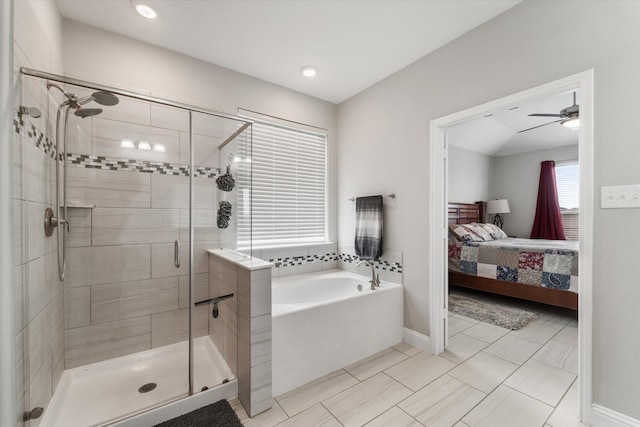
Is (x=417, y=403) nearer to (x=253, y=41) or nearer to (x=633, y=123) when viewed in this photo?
(x=633, y=123)

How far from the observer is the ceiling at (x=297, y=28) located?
1.79m

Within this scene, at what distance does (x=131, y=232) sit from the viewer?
1.96 m

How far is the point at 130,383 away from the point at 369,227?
2.29 meters

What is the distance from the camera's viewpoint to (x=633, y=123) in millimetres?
1347

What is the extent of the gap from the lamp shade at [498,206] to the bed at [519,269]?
1.61 metres

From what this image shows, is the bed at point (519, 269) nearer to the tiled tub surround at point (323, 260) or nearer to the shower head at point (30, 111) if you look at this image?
the tiled tub surround at point (323, 260)

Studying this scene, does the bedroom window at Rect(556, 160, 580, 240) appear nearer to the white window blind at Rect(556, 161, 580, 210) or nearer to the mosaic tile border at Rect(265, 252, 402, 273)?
the white window blind at Rect(556, 161, 580, 210)

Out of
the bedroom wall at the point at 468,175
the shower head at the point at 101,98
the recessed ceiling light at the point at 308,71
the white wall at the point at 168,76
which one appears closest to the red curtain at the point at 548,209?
the bedroom wall at the point at 468,175

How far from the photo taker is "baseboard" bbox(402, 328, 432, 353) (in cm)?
229

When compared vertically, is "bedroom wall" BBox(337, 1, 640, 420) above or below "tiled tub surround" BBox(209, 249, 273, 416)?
above

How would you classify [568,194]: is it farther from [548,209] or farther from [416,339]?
[416,339]

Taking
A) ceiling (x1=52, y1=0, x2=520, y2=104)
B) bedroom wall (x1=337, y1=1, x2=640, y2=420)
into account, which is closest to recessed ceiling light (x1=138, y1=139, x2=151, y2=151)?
ceiling (x1=52, y1=0, x2=520, y2=104)

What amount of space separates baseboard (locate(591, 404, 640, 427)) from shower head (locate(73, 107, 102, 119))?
3.53m

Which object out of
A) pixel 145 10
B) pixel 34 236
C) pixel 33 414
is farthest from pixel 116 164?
pixel 33 414
